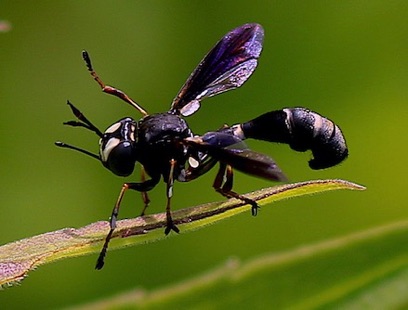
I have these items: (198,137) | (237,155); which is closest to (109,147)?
(198,137)

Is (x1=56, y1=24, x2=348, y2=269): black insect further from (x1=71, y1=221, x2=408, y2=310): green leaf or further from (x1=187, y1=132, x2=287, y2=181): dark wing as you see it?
(x1=71, y1=221, x2=408, y2=310): green leaf

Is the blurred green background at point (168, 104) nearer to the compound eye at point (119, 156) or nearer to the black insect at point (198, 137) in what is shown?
the black insect at point (198, 137)

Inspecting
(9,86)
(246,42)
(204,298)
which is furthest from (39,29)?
(204,298)

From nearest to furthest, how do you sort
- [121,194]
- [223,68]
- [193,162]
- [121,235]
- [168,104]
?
[121,235], [121,194], [193,162], [223,68], [168,104]

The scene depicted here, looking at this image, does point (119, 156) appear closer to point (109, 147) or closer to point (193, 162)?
point (109, 147)

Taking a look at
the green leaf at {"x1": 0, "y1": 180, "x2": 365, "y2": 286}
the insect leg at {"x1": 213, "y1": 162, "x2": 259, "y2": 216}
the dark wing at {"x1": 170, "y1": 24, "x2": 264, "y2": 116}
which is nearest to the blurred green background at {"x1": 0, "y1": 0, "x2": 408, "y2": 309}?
the dark wing at {"x1": 170, "y1": 24, "x2": 264, "y2": 116}

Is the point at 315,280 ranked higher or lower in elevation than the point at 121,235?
lower

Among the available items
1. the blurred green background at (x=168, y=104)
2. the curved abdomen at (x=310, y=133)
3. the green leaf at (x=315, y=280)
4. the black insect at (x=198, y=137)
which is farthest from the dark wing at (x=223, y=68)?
the green leaf at (x=315, y=280)
